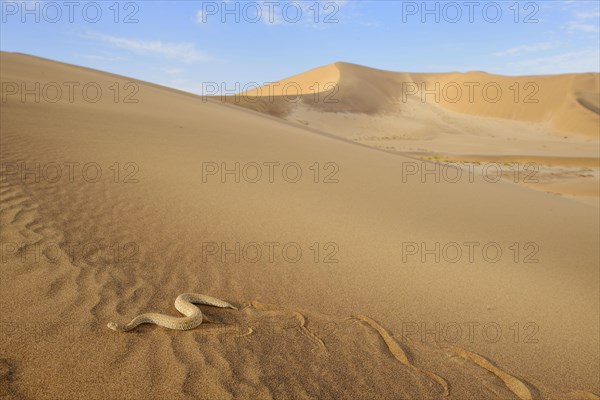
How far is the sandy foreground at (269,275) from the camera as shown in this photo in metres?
2.42

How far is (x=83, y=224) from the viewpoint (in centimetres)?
399

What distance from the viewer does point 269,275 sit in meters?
3.79

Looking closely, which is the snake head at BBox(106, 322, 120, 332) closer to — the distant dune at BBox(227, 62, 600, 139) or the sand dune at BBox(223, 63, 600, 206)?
the sand dune at BBox(223, 63, 600, 206)

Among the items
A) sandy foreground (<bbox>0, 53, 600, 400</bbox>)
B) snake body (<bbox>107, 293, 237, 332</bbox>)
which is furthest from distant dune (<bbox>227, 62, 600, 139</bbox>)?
snake body (<bbox>107, 293, 237, 332</bbox>)

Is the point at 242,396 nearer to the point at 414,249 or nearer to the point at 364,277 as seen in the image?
the point at 364,277

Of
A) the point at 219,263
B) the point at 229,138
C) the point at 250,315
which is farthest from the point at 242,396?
the point at 229,138

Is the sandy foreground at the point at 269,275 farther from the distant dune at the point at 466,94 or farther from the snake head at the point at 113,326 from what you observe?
the distant dune at the point at 466,94

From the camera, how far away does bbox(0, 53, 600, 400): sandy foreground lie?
7.93 ft

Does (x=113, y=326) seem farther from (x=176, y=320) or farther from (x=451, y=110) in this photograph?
(x=451, y=110)

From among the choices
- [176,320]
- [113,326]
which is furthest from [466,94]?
[113,326]

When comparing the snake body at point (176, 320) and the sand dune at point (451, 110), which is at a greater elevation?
the sand dune at point (451, 110)

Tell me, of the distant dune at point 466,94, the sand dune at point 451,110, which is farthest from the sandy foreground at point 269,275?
the distant dune at point 466,94

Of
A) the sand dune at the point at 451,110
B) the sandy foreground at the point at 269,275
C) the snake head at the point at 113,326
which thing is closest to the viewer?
the sandy foreground at the point at 269,275

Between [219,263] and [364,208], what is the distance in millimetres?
2825
